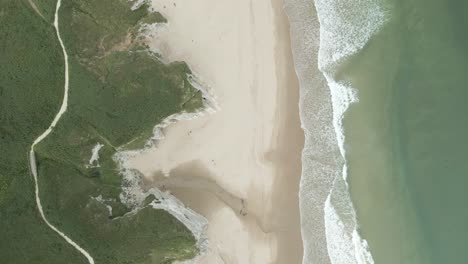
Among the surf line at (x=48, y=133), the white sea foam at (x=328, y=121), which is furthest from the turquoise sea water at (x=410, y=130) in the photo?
the surf line at (x=48, y=133)

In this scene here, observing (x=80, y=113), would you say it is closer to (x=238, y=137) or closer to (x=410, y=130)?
(x=238, y=137)

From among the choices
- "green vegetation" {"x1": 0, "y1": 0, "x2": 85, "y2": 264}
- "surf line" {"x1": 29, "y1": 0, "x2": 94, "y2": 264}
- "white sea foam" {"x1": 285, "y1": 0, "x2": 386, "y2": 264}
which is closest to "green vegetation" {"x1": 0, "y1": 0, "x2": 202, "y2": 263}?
"green vegetation" {"x1": 0, "y1": 0, "x2": 85, "y2": 264}

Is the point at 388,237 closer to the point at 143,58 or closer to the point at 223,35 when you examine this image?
the point at 223,35

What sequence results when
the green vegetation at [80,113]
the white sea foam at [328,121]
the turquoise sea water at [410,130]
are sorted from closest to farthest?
the green vegetation at [80,113], the white sea foam at [328,121], the turquoise sea water at [410,130]

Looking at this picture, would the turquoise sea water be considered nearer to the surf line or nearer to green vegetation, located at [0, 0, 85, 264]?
the surf line

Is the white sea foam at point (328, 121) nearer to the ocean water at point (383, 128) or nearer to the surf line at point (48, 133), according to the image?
the ocean water at point (383, 128)
